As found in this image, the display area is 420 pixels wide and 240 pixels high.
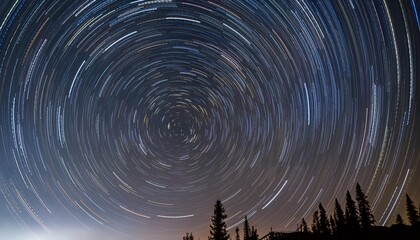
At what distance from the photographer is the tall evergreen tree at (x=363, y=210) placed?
53.1m

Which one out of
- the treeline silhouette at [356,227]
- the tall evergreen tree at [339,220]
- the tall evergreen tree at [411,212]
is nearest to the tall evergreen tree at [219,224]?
the treeline silhouette at [356,227]

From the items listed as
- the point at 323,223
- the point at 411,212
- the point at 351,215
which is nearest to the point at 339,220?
the point at 351,215

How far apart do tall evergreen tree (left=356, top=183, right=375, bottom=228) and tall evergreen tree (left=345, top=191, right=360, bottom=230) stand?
1.27 meters

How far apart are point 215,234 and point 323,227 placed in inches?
1009

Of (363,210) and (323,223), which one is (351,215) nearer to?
(363,210)

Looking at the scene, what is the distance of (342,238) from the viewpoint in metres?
50.8

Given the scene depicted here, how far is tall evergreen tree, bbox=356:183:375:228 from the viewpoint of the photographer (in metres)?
53.1

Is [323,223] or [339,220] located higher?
[323,223]

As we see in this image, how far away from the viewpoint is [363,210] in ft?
179

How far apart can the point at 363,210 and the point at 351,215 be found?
10.2 feet

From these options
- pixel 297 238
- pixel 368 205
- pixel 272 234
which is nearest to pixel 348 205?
pixel 368 205

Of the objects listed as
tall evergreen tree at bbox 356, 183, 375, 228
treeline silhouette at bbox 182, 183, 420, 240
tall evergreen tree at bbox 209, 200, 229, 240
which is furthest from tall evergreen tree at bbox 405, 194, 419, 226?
tall evergreen tree at bbox 209, 200, 229, 240

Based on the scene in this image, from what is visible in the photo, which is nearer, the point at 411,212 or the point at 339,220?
the point at 339,220

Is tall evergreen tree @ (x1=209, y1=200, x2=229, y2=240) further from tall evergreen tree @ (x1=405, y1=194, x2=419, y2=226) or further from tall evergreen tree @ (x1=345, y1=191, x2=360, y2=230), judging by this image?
tall evergreen tree @ (x1=405, y1=194, x2=419, y2=226)
